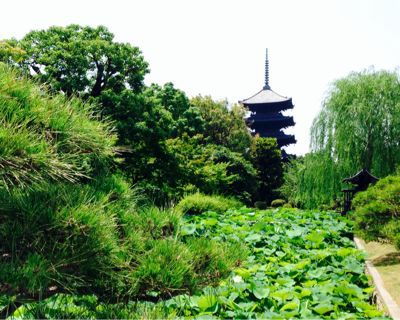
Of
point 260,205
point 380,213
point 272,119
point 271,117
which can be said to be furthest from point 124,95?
point 271,117

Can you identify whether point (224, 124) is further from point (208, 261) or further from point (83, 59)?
point (208, 261)

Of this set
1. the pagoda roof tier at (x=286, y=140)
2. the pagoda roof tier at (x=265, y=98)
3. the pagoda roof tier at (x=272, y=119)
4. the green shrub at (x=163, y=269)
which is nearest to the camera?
the green shrub at (x=163, y=269)

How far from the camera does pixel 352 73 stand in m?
14.6

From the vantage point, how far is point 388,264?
6.42 metres

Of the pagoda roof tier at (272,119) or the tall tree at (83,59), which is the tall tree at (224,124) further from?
the pagoda roof tier at (272,119)

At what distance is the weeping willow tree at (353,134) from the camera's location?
13.4 metres

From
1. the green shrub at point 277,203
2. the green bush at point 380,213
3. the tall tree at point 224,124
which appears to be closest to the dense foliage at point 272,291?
the green bush at point 380,213

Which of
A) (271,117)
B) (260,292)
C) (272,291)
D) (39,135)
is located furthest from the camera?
(271,117)

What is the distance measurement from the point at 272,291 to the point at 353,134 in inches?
398

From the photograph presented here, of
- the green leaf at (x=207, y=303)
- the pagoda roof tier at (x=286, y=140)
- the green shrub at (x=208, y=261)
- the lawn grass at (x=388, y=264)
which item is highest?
the pagoda roof tier at (x=286, y=140)

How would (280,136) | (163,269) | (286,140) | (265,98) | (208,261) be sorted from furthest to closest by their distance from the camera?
(265,98)
(280,136)
(286,140)
(208,261)
(163,269)

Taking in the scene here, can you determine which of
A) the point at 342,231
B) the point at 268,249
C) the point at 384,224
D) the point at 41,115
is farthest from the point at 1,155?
the point at 342,231

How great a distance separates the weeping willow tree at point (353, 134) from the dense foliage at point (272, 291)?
6196mm

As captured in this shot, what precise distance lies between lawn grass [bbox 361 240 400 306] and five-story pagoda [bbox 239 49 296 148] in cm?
2841
